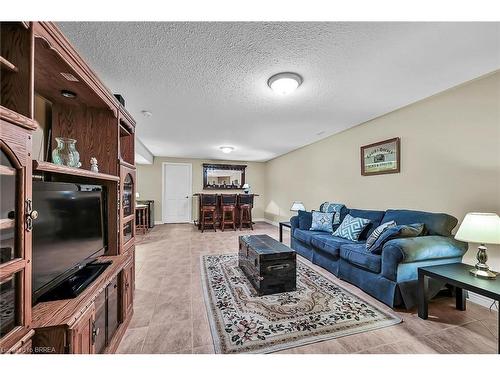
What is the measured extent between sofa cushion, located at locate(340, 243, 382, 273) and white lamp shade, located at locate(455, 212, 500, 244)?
725 millimetres

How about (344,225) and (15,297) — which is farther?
(344,225)

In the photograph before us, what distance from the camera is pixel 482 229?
1755mm

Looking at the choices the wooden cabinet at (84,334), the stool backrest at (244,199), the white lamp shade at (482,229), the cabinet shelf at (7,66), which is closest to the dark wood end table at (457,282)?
the white lamp shade at (482,229)

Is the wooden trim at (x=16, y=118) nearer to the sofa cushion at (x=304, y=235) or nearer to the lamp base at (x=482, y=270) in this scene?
the lamp base at (x=482, y=270)

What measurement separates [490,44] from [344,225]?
2.34 m

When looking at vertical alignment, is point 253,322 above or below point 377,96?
below

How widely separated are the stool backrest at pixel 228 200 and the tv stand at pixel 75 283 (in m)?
4.58

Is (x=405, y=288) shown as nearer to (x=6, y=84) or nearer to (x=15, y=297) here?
(x=15, y=297)

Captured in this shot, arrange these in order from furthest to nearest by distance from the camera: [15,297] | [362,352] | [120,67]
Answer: [120,67]
[362,352]
[15,297]

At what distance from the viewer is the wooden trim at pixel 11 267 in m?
0.73

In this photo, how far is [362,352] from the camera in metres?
1.50
